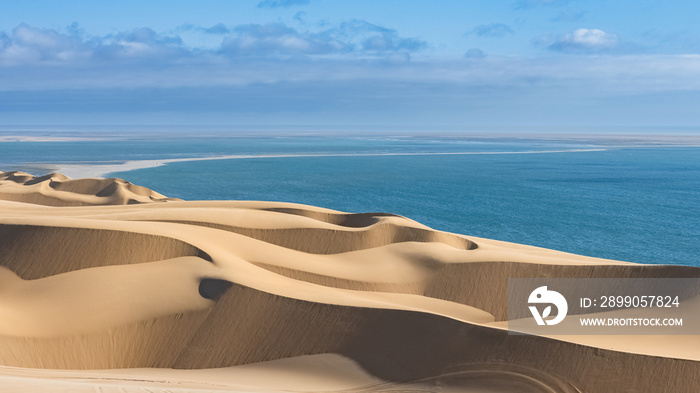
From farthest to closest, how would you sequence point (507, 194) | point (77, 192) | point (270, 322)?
1. point (507, 194)
2. point (77, 192)
3. point (270, 322)

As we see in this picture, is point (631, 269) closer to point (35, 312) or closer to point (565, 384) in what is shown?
point (565, 384)

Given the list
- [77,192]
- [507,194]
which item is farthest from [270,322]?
[507,194]

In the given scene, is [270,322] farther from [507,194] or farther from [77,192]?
[507,194]

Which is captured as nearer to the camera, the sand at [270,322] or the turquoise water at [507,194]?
the sand at [270,322]

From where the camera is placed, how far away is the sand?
15.9 m

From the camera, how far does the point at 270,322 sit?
18.3 meters

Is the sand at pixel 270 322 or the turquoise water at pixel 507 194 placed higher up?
the sand at pixel 270 322

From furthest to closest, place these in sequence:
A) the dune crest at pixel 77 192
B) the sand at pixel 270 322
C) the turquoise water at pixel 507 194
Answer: the dune crest at pixel 77 192 < the turquoise water at pixel 507 194 < the sand at pixel 270 322

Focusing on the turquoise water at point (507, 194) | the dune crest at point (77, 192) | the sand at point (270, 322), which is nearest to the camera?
the sand at point (270, 322)

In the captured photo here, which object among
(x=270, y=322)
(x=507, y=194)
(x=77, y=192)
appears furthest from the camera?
(x=507, y=194)

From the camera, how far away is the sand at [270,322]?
15906 millimetres

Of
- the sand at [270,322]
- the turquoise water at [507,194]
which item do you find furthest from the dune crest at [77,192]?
the sand at [270,322]

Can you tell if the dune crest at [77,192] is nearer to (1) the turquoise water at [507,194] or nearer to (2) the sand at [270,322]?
(1) the turquoise water at [507,194]

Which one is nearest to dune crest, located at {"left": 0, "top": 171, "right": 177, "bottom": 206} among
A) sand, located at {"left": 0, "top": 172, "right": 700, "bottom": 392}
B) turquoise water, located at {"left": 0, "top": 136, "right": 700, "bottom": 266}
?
turquoise water, located at {"left": 0, "top": 136, "right": 700, "bottom": 266}
